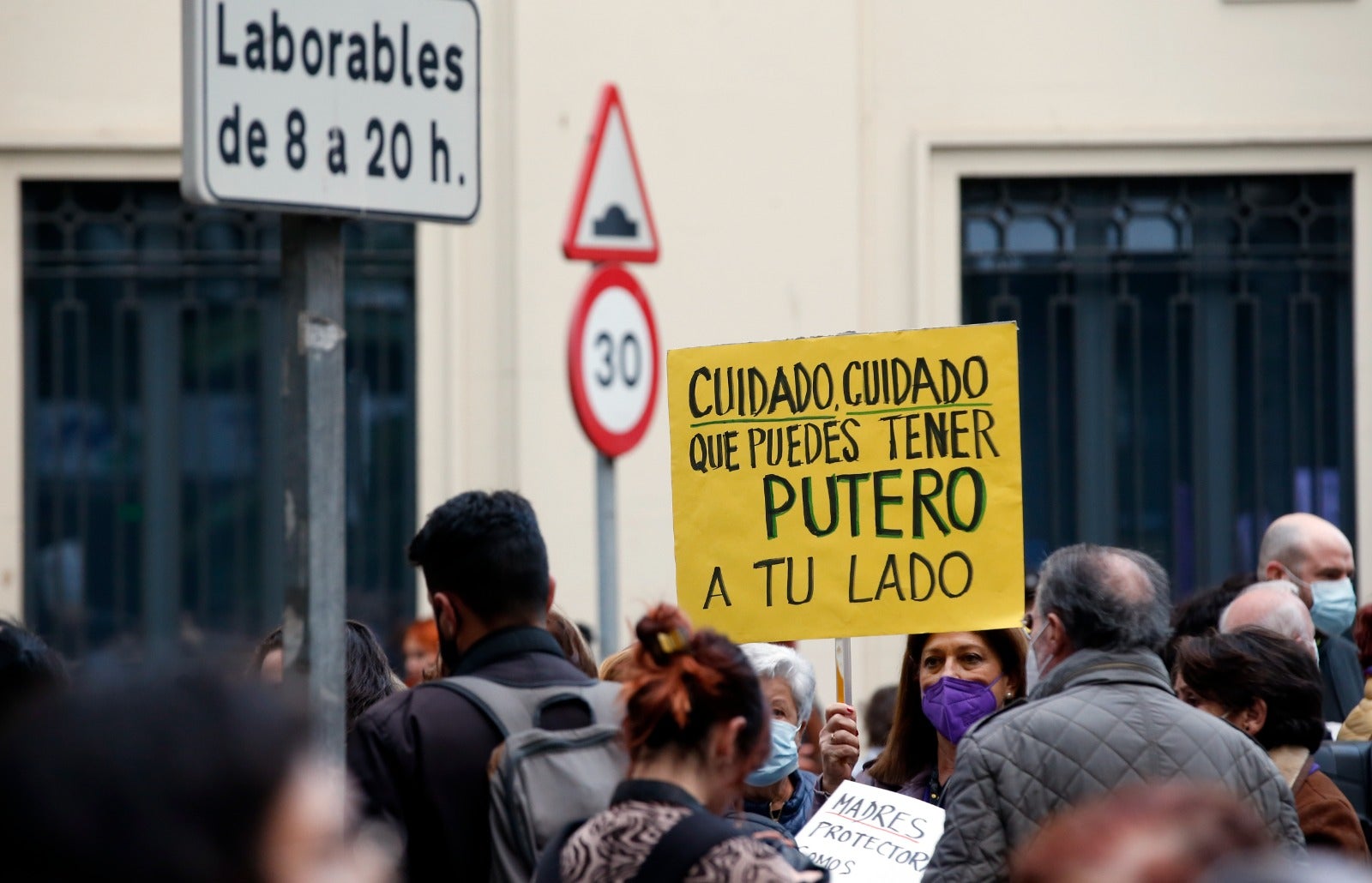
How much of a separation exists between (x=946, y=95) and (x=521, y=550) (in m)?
5.40

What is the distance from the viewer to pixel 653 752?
2914 mm

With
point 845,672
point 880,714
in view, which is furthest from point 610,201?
point 880,714

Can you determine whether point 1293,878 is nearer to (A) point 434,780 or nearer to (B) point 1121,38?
(A) point 434,780

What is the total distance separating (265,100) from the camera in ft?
9.78

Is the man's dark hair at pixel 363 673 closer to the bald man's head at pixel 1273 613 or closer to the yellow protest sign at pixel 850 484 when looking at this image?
the yellow protest sign at pixel 850 484

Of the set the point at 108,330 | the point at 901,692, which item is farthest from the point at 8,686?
the point at 108,330

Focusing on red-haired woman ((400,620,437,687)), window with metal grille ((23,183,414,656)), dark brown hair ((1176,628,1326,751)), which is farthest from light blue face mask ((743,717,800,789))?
window with metal grille ((23,183,414,656))

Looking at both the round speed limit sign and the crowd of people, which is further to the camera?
the round speed limit sign

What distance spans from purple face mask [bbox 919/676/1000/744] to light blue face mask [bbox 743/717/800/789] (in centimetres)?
35

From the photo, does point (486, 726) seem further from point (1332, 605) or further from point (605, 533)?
point (1332, 605)

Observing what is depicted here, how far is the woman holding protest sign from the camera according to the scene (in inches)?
186

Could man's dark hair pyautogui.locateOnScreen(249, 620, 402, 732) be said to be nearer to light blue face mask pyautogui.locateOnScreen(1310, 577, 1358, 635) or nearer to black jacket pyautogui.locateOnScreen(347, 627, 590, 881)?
black jacket pyautogui.locateOnScreen(347, 627, 590, 881)

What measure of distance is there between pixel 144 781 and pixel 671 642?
1547 millimetres

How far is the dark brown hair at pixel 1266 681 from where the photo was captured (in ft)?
15.0
